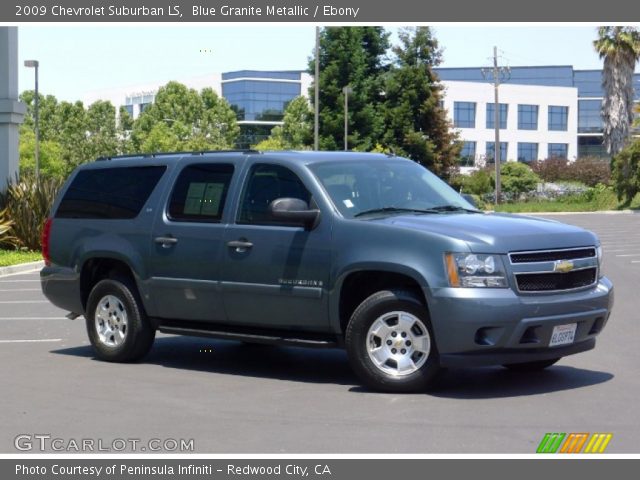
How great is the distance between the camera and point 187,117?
302 ft

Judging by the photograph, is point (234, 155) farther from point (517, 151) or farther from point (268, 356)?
point (517, 151)

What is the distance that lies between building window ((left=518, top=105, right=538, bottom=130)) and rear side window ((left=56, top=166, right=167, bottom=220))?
94476mm

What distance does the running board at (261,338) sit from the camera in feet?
31.5

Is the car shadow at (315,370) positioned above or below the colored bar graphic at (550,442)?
below

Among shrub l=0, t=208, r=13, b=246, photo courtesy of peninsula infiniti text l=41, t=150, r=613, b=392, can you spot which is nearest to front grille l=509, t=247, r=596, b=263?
photo courtesy of peninsula infiniti text l=41, t=150, r=613, b=392

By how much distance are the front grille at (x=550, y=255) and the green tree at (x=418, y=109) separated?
60.1 metres

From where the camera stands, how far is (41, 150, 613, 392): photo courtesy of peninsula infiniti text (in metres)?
8.79

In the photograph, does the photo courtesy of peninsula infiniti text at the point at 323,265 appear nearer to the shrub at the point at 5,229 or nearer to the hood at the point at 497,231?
the hood at the point at 497,231

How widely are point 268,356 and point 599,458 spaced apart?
524cm

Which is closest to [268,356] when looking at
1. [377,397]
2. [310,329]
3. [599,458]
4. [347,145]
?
[310,329]

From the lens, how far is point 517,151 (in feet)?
341

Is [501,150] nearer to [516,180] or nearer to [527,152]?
[527,152]

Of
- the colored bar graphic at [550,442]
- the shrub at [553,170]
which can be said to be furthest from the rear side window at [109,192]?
the shrub at [553,170]

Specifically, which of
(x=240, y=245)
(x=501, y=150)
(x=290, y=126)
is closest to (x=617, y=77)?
(x=290, y=126)
